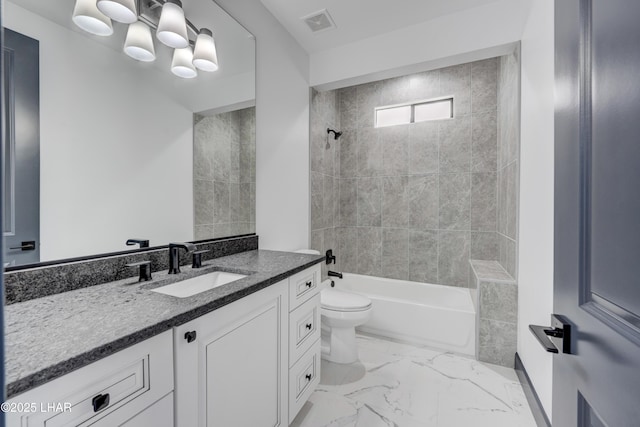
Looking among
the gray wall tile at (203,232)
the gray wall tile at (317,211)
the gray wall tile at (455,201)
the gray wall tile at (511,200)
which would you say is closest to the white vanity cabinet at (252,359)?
the gray wall tile at (203,232)

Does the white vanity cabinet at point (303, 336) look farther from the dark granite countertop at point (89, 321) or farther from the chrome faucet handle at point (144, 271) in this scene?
the chrome faucet handle at point (144, 271)

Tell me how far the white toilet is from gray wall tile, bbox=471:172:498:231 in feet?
4.86

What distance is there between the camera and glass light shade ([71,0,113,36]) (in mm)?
1199

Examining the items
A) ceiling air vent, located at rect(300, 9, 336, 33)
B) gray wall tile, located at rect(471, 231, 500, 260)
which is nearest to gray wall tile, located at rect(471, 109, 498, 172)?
gray wall tile, located at rect(471, 231, 500, 260)

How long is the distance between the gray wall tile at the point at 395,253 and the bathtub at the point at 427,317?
0.16 meters

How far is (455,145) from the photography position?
9.94ft

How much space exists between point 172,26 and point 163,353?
1.50m

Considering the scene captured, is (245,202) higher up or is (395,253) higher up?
(245,202)

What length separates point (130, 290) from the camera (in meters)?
1.17

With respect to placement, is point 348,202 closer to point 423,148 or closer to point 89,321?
point 423,148

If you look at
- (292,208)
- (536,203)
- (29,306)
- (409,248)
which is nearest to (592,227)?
(536,203)

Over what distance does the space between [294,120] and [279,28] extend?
69cm

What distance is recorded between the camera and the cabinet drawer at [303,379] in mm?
1527

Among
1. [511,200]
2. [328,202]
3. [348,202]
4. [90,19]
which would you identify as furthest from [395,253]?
[90,19]
